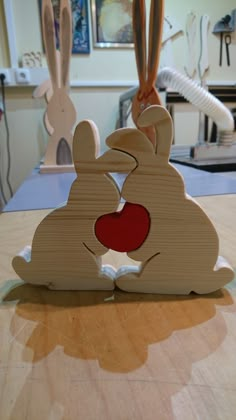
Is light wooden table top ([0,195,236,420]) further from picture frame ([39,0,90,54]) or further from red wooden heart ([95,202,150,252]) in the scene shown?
Result: picture frame ([39,0,90,54])

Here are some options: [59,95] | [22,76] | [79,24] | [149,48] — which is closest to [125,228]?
[149,48]

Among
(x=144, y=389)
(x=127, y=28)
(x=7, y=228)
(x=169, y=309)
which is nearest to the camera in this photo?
(x=144, y=389)

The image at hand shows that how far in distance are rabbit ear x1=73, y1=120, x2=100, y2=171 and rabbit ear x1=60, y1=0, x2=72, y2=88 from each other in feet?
2.58

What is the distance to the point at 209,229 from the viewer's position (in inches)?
13.0

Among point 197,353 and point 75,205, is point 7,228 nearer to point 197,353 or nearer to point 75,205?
point 75,205

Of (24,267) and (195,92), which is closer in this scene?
(24,267)

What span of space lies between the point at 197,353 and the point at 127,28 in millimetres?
1798

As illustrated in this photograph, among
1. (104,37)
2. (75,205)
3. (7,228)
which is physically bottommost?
(7,228)

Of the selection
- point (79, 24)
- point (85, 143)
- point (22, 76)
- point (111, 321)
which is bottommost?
point (111, 321)

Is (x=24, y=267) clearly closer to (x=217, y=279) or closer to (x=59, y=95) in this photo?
(x=217, y=279)

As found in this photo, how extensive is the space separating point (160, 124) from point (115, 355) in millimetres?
234

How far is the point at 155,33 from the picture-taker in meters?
0.77

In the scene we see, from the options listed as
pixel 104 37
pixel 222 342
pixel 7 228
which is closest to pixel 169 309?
pixel 222 342

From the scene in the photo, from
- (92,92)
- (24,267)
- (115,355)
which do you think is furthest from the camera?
(92,92)
